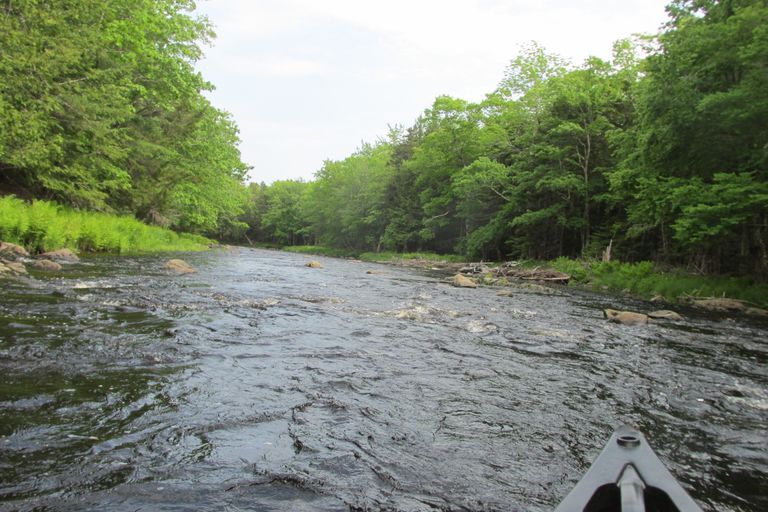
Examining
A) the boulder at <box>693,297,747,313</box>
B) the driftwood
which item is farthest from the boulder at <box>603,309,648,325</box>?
the driftwood

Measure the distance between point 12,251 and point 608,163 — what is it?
93.3 feet

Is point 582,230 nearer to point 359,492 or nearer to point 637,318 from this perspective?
point 637,318

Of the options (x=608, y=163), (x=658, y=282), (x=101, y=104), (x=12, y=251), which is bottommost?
(x=12, y=251)

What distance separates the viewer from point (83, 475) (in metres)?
2.51

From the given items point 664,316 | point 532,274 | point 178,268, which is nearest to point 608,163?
point 532,274

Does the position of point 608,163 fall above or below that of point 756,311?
above

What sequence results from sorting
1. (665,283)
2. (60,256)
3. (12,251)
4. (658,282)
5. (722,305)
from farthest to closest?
(658,282), (665,283), (722,305), (60,256), (12,251)

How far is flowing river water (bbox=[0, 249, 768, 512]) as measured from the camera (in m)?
2.65

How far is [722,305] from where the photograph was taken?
510 inches

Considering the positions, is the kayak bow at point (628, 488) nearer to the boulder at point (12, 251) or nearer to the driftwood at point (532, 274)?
the boulder at point (12, 251)

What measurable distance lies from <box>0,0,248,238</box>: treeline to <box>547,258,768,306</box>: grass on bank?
67.8ft

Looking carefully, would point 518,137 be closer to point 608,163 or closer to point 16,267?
point 608,163

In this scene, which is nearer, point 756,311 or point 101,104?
point 756,311

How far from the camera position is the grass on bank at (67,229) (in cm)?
1241
